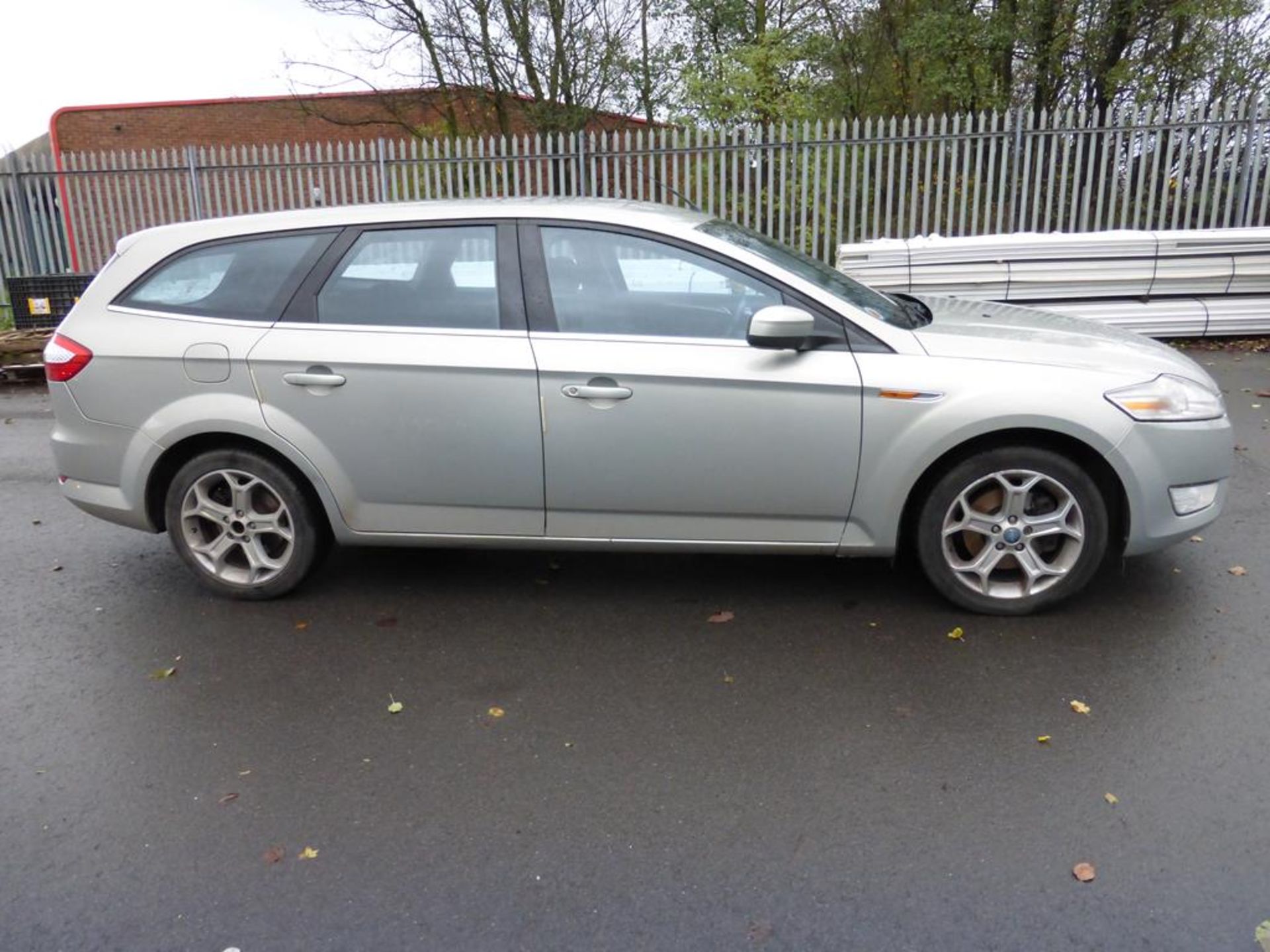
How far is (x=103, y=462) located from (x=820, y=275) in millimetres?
3208

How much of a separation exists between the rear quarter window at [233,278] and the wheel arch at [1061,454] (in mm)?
2706

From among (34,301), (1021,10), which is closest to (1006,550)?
(34,301)

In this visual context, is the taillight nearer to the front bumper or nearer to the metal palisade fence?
the front bumper

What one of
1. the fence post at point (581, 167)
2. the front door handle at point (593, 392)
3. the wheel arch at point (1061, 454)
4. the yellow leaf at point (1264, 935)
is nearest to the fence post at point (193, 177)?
the fence post at point (581, 167)

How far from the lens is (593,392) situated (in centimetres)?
408

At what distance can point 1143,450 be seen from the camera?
13.0 ft

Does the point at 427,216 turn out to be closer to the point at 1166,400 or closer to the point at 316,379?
the point at 316,379

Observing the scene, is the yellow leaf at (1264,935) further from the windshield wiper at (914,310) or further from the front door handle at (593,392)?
the front door handle at (593,392)

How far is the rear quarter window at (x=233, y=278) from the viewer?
4.42 m

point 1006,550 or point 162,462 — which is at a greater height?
point 162,462

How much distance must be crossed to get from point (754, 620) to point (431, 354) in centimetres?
171

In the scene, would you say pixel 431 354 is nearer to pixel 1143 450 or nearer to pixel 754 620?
pixel 754 620

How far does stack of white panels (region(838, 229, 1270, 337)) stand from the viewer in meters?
10.1

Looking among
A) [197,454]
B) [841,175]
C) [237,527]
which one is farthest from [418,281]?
[841,175]
